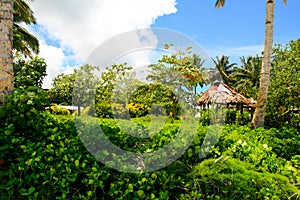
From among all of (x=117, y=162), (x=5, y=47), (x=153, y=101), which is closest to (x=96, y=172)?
(x=117, y=162)

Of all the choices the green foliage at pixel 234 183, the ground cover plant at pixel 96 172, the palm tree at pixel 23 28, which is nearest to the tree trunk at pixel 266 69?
the ground cover plant at pixel 96 172

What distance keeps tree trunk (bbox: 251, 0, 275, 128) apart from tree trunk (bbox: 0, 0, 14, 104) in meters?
6.63

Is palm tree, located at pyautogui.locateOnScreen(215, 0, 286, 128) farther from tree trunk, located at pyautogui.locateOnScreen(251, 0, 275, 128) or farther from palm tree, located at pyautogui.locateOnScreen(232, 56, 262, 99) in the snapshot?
palm tree, located at pyautogui.locateOnScreen(232, 56, 262, 99)

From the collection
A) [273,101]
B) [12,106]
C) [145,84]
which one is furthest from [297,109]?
[12,106]

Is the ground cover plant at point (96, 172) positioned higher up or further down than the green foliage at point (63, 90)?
further down

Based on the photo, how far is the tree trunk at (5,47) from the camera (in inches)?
132

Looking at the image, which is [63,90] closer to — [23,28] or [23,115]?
[23,28]

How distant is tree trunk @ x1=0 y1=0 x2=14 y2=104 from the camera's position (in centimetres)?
335

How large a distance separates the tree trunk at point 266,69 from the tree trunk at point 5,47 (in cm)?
663

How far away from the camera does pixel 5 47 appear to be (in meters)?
3.42

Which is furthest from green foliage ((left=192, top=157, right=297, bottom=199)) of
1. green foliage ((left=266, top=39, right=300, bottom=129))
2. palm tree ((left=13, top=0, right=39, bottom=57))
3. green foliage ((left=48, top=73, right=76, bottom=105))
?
green foliage ((left=48, top=73, right=76, bottom=105))

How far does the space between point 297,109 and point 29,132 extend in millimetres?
9248

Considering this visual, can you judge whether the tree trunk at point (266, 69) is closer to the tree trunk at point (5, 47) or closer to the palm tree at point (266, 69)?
the palm tree at point (266, 69)

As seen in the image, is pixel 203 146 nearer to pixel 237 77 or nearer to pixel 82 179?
pixel 82 179
